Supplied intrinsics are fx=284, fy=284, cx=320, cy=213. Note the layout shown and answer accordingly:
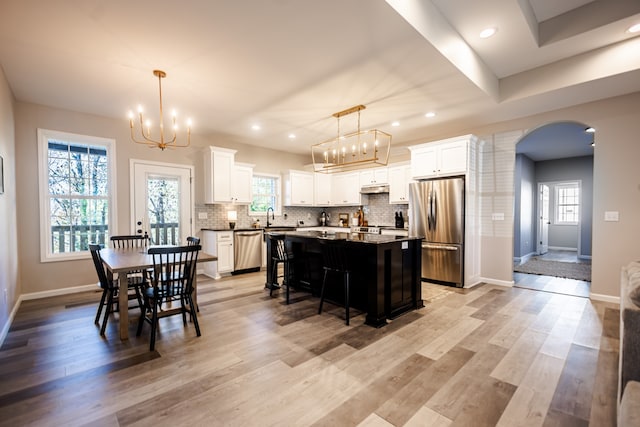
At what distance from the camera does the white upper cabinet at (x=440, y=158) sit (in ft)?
15.4

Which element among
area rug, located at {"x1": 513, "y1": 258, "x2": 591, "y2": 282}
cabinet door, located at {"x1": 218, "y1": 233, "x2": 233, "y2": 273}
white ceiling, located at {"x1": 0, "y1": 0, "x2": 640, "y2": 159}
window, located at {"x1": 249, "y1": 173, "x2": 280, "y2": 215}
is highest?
white ceiling, located at {"x1": 0, "y1": 0, "x2": 640, "y2": 159}

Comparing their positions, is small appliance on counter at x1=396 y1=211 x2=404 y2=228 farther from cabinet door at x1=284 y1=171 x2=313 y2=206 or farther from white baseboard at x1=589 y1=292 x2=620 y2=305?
white baseboard at x1=589 y1=292 x2=620 y2=305

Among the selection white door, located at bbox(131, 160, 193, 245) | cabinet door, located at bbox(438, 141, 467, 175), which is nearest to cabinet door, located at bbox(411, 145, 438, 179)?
cabinet door, located at bbox(438, 141, 467, 175)

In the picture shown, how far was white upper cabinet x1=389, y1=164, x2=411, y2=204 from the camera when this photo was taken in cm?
583

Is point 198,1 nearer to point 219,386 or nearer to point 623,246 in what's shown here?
point 219,386

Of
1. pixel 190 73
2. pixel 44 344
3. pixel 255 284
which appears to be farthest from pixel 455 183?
pixel 44 344

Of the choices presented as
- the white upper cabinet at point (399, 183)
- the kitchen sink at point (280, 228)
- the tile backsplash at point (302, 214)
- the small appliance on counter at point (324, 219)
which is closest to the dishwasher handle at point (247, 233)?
the kitchen sink at point (280, 228)

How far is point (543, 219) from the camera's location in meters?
8.77

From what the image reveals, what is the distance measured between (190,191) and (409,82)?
4.31m

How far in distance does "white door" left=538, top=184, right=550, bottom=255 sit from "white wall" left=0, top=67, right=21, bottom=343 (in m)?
11.2

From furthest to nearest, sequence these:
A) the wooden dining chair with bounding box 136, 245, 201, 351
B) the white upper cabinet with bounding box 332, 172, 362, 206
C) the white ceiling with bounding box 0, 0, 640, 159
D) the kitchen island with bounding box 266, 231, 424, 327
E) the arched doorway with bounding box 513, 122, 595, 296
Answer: the white upper cabinet with bounding box 332, 172, 362, 206 < the arched doorway with bounding box 513, 122, 595, 296 < the kitchen island with bounding box 266, 231, 424, 327 < the wooden dining chair with bounding box 136, 245, 201, 351 < the white ceiling with bounding box 0, 0, 640, 159

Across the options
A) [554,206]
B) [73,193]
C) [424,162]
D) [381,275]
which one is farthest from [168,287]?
[554,206]

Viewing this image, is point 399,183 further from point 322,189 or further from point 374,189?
point 322,189

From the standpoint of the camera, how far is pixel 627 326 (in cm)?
151
